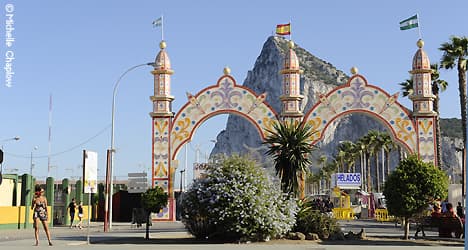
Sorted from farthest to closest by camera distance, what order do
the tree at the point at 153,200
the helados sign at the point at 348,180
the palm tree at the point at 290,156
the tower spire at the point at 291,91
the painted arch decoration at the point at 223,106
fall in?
the helados sign at the point at 348,180 < the painted arch decoration at the point at 223,106 < the tower spire at the point at 291,91 < the palm tree at the point at 290,156 < the tree at the point at 153,200

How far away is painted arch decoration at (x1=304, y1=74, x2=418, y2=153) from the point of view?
37.4 m

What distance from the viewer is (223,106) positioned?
3781cm

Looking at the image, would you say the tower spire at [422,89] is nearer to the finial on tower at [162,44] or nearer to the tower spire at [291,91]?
the tower spire at [291,91]

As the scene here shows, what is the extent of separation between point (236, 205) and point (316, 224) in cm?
369

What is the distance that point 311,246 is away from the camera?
65.5 ft

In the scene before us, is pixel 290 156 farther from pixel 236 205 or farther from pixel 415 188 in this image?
pixel 415 188

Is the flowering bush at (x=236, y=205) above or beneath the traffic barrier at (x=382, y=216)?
above

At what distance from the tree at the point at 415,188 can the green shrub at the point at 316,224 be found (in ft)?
7.59

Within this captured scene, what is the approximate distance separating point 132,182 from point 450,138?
163913mm

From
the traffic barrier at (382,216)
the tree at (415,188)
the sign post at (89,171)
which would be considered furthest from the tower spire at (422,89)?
the sign post at (89,171)

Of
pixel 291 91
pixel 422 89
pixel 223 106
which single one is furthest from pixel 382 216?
pixel 223 106

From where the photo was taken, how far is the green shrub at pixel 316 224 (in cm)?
2289

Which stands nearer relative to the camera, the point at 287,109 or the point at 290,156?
the point at 290,156

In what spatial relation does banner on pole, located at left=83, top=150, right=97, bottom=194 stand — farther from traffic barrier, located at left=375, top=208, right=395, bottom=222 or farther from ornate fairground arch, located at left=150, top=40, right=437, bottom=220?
traffic barrier, located at left=375, top=208, right=395, bottom=222
